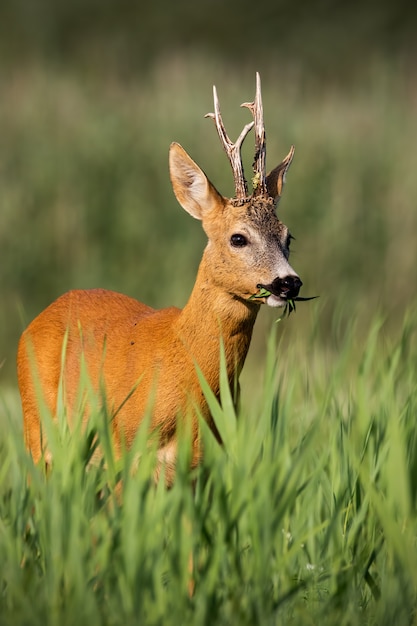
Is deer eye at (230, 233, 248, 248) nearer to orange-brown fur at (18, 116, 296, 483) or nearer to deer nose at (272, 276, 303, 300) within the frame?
orange-brown fur at (18, 116, 296, 483)

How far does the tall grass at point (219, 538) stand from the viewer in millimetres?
3135

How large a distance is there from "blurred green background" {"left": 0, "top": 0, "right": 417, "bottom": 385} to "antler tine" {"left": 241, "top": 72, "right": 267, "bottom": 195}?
376 centimetres

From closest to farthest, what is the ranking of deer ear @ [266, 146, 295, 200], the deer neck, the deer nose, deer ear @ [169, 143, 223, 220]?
the deer nose → the deer neck → deer ear @ [169, 143, 223, 220] → deer ear @ [266, 146, 295, 200]

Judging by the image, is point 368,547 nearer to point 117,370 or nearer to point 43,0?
point 117,370

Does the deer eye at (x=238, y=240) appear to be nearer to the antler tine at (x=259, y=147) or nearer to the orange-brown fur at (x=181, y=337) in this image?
the orange-brown fur at (x=181, y=337)

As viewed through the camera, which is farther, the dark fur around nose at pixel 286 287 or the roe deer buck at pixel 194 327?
the roe deer buck at pixel 194 327

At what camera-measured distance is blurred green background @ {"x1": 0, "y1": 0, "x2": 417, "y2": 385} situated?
9695 mm

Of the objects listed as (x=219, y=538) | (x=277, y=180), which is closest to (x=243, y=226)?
(x=277, y=180)

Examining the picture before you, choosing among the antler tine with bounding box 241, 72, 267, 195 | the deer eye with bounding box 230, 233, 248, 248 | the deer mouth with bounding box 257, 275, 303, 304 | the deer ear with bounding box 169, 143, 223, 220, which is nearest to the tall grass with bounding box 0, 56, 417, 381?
the deer ear with bounding box 169, 143, 223, 220

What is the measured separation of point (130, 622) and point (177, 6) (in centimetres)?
3040

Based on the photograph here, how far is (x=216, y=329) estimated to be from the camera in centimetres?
463

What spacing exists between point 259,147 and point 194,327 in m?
0.74

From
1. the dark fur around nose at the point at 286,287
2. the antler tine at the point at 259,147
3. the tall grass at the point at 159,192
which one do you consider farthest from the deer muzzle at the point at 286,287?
the tall grass at the point at 159,192

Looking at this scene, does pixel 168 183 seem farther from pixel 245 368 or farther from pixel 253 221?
pixel 253 221
